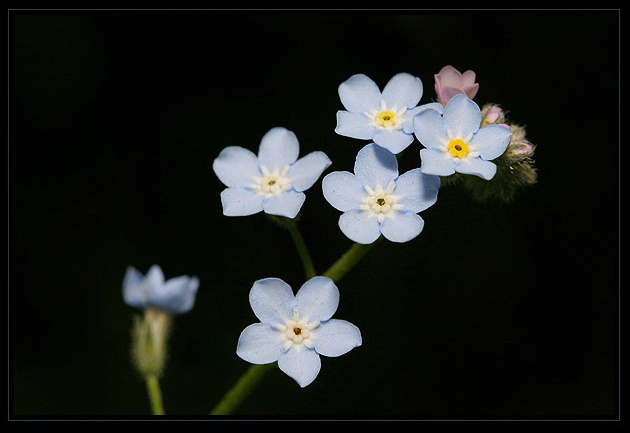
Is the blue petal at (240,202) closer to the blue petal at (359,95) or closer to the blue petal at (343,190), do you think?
the blue petal at (343,190)

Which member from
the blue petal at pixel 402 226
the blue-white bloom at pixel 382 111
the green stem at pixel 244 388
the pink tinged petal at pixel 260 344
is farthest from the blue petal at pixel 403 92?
the green stem at pixel 244 388

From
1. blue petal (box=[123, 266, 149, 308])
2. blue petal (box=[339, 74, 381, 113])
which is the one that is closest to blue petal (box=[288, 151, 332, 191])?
blue petal (box=[339, 74, 381, 113])

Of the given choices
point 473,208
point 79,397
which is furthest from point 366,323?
point 79,397

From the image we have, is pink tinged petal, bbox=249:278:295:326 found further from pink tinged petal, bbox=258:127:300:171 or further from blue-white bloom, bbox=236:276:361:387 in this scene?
pink tinged petal, bbox=258:127:300:171

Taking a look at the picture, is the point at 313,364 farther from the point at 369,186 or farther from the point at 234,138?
the point at 234,138

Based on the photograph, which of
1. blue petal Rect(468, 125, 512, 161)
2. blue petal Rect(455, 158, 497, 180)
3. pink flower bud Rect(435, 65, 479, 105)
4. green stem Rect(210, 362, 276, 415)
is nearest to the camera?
blue petal Rect(455, 158, 497, 180)

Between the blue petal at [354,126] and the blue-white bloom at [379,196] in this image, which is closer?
the blue-white bloom at [379,196]
